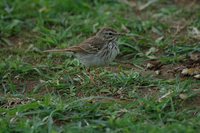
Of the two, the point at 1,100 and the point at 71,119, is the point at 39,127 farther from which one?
the point at 1,100

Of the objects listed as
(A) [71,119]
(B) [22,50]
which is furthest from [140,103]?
(B) [22,50]

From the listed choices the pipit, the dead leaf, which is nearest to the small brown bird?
the pipit

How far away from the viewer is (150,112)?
792cm

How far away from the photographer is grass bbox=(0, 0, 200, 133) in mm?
7746

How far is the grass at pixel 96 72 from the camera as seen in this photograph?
25.4ft

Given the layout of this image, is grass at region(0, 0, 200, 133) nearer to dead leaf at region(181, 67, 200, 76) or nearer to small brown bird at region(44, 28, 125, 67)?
dead leaf at region(181, 67, 200, 76)

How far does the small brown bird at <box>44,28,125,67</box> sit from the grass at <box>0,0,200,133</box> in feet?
0.74

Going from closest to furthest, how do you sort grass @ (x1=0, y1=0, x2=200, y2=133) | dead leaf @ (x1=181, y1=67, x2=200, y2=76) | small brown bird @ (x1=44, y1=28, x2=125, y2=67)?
grass @ (x1=0, y1=0, x2=200, y2=133) < dead leaf @ (x1=181, y1=67, x2=200, y2=76) < small brown bird @ (x1=44, y1=28, x2=125, y2=67)

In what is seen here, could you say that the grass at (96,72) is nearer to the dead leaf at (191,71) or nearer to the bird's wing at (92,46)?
the dead leaf at (191,71)

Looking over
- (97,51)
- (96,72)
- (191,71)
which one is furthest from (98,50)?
(191,71)

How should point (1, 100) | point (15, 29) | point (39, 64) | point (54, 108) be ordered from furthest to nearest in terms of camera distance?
point (15, 29)
point (39, 64)
point (1, 100)
point (54, 108)

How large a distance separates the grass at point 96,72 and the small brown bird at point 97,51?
0.74 ft

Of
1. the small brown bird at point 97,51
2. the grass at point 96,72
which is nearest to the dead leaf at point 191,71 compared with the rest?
the grass at point 96,72

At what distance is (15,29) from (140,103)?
4159 mm
